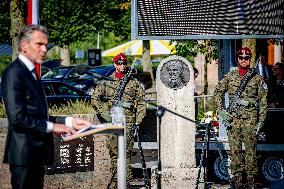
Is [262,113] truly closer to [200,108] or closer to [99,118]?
[99,118]

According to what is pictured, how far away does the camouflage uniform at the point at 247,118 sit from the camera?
36.3 feet

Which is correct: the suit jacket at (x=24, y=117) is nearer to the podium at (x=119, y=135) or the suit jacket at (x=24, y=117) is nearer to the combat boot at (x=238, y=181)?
the podium at (x=119, y=135)

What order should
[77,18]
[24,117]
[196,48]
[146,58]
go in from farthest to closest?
[77,18], [146,58], [196,48], [24,117]

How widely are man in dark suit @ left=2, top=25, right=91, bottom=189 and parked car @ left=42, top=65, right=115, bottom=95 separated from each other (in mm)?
24650

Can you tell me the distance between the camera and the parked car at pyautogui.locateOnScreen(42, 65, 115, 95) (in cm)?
3203

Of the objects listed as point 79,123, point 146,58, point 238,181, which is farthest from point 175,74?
point 146,58

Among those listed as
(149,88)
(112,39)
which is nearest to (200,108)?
(149,88)

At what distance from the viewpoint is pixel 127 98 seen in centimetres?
1099

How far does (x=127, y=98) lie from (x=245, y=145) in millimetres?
1745

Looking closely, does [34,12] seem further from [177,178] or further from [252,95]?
[252,95]

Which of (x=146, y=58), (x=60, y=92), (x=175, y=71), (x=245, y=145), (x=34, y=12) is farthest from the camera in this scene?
(x=146, y=58)

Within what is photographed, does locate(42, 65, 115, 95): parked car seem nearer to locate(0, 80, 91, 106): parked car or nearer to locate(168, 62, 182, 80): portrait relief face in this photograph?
locate(0, 80, 91, 106): parked car

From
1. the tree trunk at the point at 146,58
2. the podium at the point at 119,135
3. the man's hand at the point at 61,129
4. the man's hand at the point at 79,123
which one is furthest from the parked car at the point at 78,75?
the man's hand at the point at 61,129

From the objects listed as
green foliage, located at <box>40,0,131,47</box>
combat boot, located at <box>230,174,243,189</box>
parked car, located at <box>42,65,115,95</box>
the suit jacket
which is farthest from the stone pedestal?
green foliage, located at <box>40,0,131,47</box>
